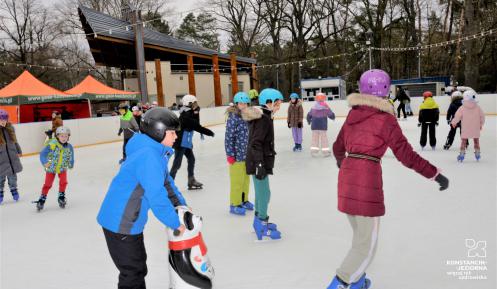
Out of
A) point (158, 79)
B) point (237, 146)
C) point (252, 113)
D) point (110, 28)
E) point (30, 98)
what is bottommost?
point (237, 146)

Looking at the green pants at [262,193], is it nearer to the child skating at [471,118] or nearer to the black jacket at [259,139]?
the black jacket at [259,139]

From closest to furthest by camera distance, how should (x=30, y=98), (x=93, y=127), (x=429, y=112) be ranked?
(x=429, y=112) → (x=93, y=127) → (x=30, y=98)

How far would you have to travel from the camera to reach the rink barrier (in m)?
11.5

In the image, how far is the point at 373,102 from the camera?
88.1 inches

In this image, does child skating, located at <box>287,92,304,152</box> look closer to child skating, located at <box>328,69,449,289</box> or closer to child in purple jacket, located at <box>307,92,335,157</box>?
child in purple jacket, located at <box>307,92,335,157</box>

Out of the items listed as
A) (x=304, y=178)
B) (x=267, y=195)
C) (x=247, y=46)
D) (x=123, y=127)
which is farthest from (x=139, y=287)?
(x=247, y=46)

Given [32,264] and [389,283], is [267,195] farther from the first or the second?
[32,264]

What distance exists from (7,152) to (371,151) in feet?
16.7

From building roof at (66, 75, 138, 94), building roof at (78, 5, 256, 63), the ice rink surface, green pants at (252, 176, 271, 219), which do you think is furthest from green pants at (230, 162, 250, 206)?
building roof at (78, 5, 256, 63)

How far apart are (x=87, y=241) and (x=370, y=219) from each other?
2.73 m

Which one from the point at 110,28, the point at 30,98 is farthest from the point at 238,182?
the point at 110,28

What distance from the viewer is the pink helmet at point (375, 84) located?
2314mm

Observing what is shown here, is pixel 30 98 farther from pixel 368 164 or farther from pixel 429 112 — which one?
pixel 368 164

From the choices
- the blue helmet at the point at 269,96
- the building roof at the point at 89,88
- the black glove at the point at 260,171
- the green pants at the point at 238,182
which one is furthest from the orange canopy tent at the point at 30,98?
the black glove at the point at 260,171
